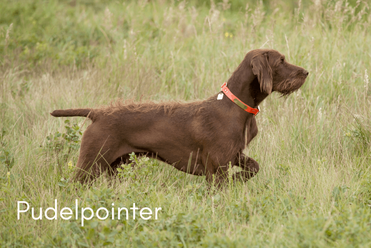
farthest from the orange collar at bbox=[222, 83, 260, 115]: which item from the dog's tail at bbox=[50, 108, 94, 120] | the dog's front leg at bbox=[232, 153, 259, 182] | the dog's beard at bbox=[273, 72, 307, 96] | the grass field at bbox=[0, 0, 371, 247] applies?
the dog's tail at bbox=[50, 108, 94, 120]

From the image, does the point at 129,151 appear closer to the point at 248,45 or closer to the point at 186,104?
the point at 186,104

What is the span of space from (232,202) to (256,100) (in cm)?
97

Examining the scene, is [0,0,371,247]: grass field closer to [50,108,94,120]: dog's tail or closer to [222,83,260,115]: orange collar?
[50,108,94,120]: dog's tail

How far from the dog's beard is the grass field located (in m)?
0.75

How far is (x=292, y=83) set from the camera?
11.1 feet

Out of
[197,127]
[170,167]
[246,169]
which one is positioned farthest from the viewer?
[170,167]

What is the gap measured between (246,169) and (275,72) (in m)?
0.96

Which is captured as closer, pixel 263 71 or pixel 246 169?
pixel 263 71

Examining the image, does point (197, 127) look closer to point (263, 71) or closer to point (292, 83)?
point (263, 71)

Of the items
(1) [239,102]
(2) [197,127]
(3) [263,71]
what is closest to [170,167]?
(2) [197,127]

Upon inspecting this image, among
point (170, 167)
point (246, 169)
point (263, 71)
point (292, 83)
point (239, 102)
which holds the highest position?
point (263, 71)

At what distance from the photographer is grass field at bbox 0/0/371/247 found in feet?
8.82

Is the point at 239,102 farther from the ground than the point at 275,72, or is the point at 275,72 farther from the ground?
the point at 275,72

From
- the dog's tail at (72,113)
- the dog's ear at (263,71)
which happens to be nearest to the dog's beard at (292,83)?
the dog's ear at (263,71)
